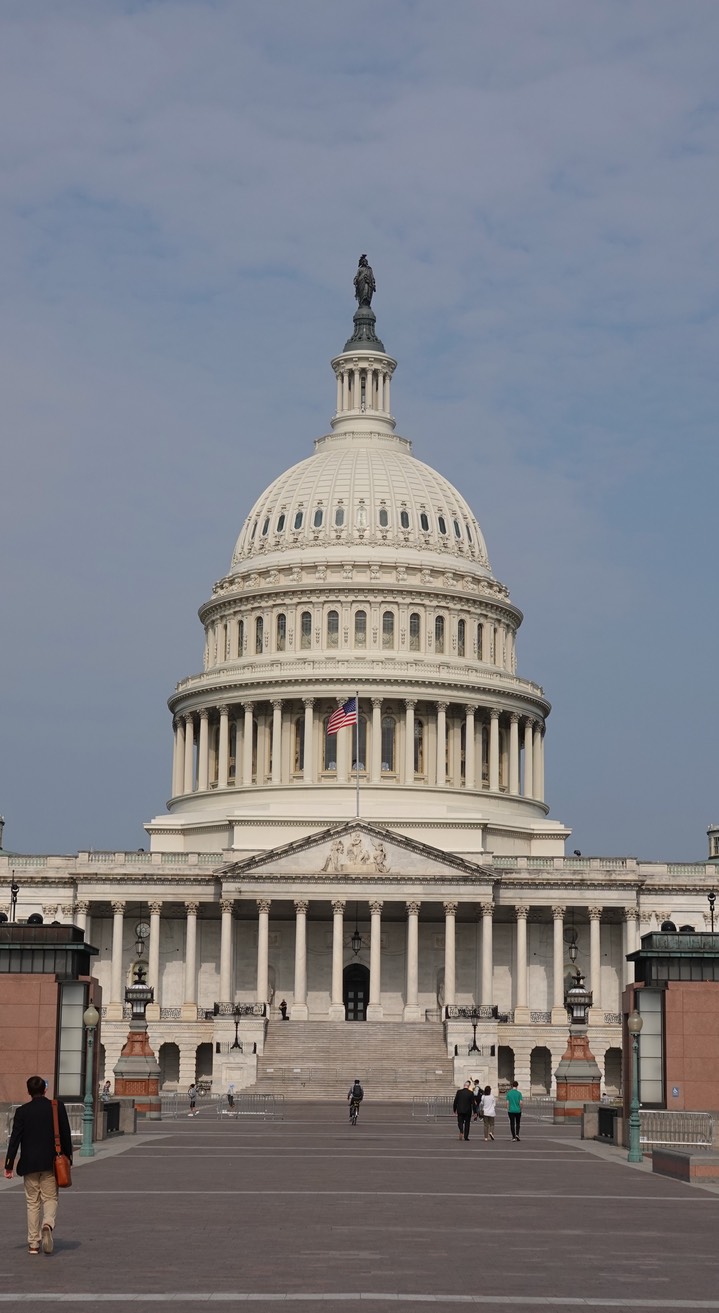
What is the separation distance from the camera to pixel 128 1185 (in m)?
40.8

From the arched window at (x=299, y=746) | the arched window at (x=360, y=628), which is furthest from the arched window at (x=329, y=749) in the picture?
the arched window at (x=360, y=628)

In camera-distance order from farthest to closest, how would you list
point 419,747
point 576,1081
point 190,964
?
point 419,747 → point 190,964 → point 576,1081

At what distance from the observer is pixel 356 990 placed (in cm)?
12775

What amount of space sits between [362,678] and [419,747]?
653 cm

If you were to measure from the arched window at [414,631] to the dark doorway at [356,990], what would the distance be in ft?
78.9

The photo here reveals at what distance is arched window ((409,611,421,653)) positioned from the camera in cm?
14188

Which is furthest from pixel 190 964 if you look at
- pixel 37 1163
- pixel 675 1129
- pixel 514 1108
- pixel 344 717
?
pixel 37 1163

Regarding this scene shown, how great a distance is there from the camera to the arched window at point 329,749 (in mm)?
137375

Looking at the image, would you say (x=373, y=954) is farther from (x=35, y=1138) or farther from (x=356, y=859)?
(x=35, y=1138)

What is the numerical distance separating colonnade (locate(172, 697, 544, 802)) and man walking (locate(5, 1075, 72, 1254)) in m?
107

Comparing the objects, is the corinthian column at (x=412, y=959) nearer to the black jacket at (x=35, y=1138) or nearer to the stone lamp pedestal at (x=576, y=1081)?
the stone lamp pedestal at (x=576, y=1081)

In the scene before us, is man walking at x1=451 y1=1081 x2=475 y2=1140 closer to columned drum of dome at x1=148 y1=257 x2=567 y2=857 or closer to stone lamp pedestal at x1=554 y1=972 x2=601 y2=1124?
stone lamp pedestal at x1=554 y1=972 x2=601 y2=1124

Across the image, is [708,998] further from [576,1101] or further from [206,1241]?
[206,1241]

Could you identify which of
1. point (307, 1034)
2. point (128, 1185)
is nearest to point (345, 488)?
point (307, 1034)
